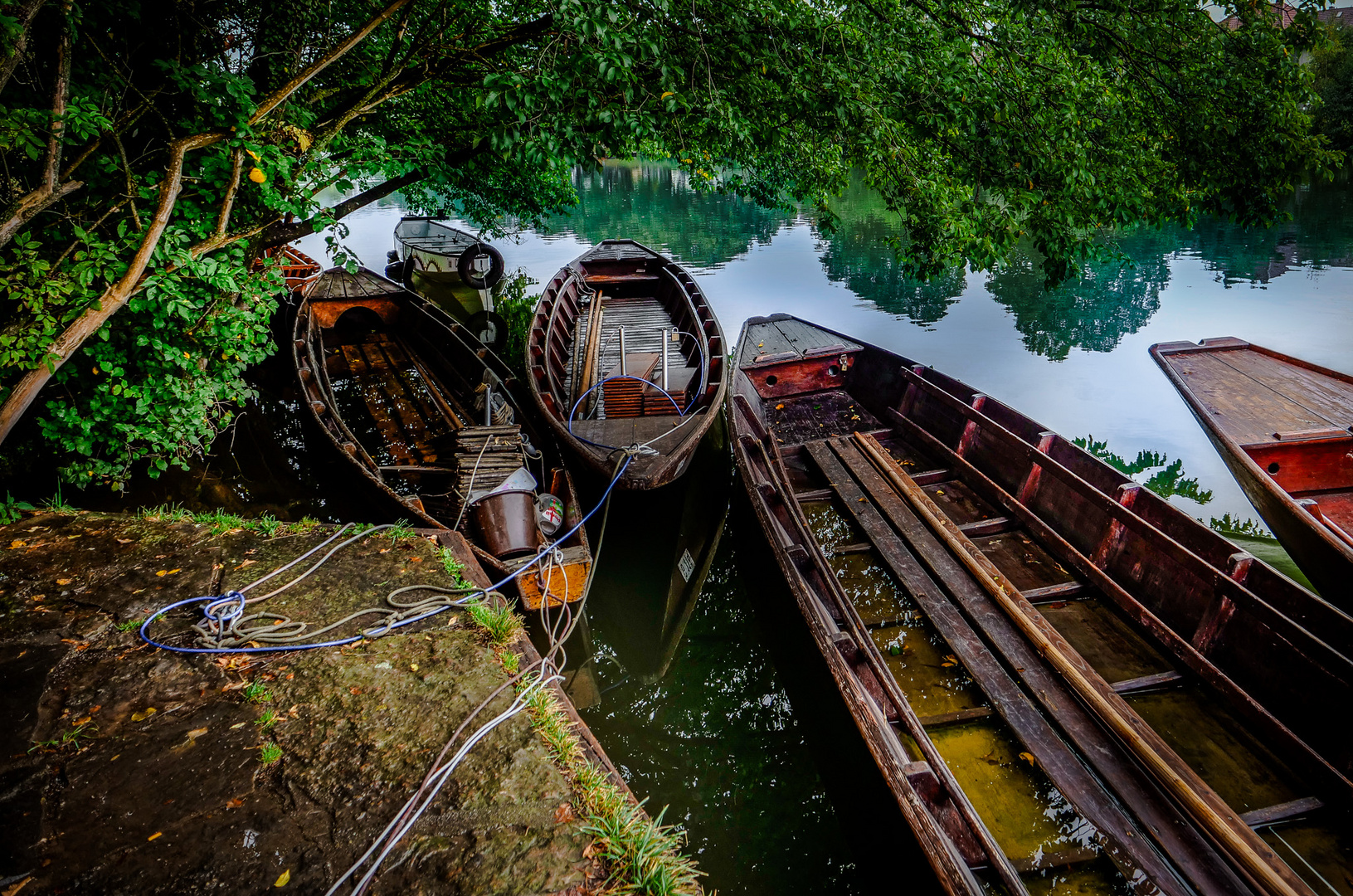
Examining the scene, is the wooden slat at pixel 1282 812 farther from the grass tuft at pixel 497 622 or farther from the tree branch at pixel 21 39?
the tree branch at pixel 21 39

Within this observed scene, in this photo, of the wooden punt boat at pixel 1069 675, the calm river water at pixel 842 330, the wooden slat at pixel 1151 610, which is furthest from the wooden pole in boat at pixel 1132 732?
the calm river water at pixel 842 330

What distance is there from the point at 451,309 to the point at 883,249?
1673cm

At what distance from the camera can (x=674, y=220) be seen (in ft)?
107

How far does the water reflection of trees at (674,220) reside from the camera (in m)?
26.8

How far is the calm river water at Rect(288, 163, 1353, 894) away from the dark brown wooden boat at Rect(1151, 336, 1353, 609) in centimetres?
162

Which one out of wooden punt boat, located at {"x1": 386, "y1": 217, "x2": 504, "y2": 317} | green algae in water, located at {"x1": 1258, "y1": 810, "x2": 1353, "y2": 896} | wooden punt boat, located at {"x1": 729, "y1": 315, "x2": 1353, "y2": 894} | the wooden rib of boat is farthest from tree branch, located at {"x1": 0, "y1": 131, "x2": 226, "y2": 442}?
wooden punt boat, located at {"x1": 386, "y1": 217, "x2": 504, "y2": 317}

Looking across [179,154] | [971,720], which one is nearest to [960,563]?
[971,720]

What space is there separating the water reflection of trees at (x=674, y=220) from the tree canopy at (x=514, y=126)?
1546cm

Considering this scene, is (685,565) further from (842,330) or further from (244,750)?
(842,330)

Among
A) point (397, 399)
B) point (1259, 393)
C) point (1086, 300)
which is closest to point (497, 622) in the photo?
point (397, 399)

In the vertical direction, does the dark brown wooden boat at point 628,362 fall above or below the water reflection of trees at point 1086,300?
below

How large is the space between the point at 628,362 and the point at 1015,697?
635 centimetres

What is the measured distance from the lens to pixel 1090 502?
16.1 ft

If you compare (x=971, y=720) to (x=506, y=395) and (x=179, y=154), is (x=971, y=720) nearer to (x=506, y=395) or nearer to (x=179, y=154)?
(x=506, y=395)
